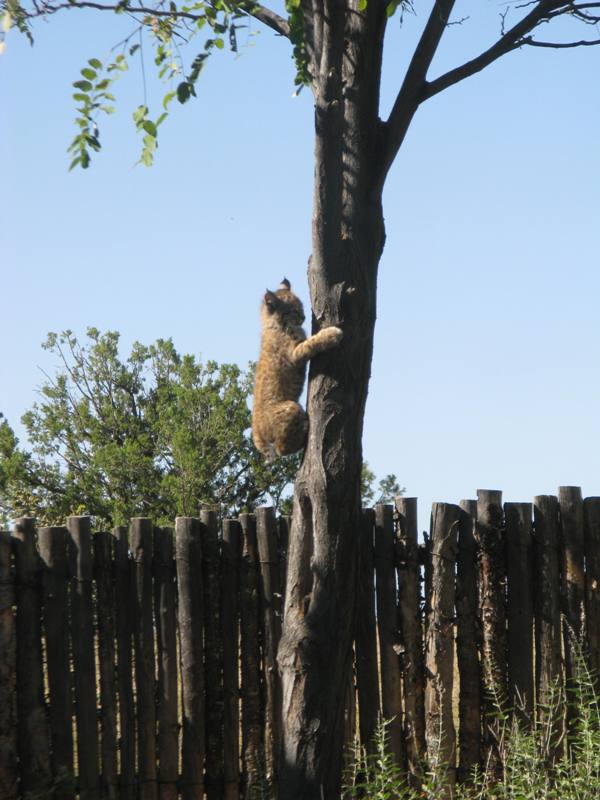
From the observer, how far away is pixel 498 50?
321 inches

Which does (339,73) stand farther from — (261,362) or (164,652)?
(164,652)

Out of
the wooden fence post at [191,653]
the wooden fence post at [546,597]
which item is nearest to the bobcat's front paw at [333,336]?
the wooden fence post at [191,653]

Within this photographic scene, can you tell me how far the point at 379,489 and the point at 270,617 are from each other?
15961 millimetres

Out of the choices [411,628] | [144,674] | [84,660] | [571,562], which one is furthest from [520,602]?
[84,660]

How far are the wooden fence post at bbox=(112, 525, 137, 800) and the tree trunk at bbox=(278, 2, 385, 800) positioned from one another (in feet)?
4.47

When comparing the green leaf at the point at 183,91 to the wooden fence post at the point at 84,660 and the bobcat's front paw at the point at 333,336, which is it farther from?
the wooden fence post at the point at 84,660

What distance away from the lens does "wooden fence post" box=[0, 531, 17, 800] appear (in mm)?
7961

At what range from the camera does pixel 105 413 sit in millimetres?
24688

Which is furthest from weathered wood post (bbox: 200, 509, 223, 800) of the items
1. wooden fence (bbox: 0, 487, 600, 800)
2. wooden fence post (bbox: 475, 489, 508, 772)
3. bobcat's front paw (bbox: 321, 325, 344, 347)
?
wooden fence post (bbox: 475, 489, 508, 772)

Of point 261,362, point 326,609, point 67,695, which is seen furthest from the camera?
point 261,362

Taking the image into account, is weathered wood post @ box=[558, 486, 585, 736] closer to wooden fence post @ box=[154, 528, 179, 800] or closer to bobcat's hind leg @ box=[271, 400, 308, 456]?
bobcat's hind leg @ box=[271, 400, 308, 456]

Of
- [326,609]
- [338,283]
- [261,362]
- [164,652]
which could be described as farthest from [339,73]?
[164,652]

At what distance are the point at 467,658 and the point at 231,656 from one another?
1696 mm

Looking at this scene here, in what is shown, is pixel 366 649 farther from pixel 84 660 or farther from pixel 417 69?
pixel 417 69
